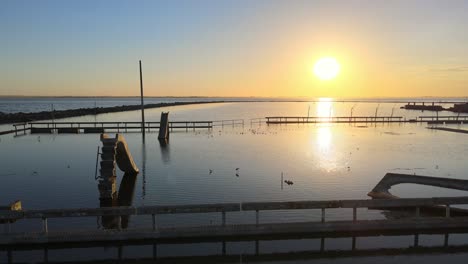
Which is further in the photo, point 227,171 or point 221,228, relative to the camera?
point 227,171

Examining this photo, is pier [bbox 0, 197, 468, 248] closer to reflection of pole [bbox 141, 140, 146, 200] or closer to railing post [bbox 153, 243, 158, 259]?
railing post [bbox 153, 243, 158, 259]

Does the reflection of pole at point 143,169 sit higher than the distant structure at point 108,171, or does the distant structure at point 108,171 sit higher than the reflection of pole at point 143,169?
the distant structure at point 108,171

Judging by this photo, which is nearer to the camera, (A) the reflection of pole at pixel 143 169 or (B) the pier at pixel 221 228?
(B) the pier at pixel 221 228

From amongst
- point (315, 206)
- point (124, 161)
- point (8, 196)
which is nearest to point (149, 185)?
point (124, 161)

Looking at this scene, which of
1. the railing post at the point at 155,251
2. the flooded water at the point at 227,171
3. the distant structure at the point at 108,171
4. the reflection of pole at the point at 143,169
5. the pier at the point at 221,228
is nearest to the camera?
the railing post at the point at 155,251

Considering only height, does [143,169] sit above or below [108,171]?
below

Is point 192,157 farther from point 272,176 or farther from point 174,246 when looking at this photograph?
point 174,246

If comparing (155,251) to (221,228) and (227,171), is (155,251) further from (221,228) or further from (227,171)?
(227,171)

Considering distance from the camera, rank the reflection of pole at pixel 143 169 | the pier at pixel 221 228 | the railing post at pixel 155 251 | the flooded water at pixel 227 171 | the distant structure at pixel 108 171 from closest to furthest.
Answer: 1. the railing post at pixel 155 251
2. the pier at pixel 221 228
3. the flooded water at pixel 227 171
4. the distant structure at pixel 108 171
5. the reflection of pole at pixel 143 169

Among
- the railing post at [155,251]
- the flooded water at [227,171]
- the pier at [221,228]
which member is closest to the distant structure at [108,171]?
the flooded water at [227,171]

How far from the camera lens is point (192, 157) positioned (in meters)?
32.3

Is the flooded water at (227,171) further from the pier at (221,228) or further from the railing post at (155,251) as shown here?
the pier at (221,228)

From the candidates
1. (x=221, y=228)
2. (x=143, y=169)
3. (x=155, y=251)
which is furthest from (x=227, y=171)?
(x=155, y=251)

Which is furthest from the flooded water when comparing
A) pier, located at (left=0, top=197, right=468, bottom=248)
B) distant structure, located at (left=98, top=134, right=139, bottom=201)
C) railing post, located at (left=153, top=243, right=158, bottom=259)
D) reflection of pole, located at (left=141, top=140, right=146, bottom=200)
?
distant structure, located at (left=98, top=134, right=139, bottom=201)
